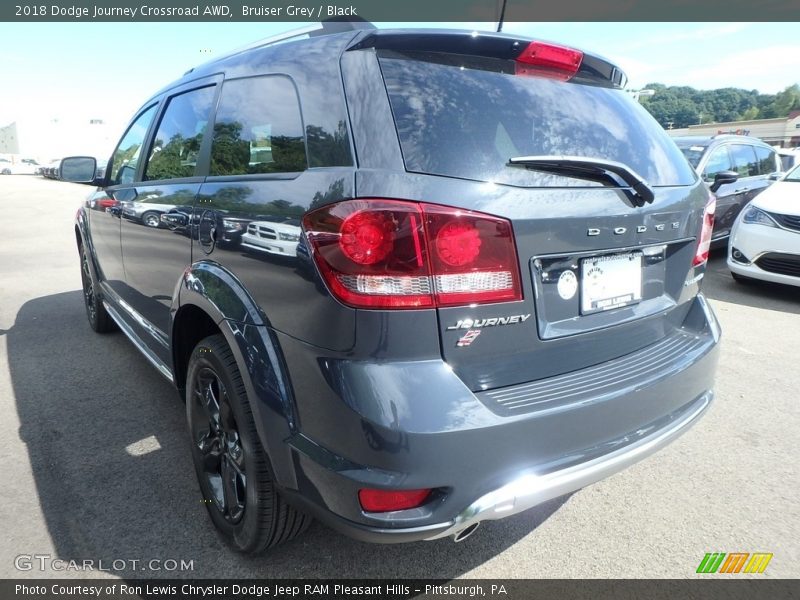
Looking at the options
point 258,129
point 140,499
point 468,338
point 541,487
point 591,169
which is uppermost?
point 258,129

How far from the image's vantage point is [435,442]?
1.48 meters

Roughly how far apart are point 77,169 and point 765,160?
975 centimetres

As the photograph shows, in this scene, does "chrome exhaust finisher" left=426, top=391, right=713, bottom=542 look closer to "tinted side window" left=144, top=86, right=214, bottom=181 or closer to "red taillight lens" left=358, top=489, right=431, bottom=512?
"red taillight lens" left=358, top=489, right=431, bottom=512

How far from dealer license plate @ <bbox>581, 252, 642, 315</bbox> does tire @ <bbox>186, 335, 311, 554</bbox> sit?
1.19m

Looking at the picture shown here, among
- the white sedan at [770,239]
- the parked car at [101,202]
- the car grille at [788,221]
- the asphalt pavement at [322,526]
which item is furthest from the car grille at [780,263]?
the parked car at [101,202]

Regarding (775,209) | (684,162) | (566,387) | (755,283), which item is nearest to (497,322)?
(566,387)

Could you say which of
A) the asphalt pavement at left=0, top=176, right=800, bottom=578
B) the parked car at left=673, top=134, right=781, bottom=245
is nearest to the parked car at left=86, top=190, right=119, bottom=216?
the asphalt pavement at left=0, top=176, right=800, bottom=578

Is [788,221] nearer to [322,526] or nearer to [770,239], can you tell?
[770,239]

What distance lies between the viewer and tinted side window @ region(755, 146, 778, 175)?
28.7 feet

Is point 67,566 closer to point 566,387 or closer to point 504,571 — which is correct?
point 504,571

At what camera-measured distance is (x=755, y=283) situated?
22.2 ft

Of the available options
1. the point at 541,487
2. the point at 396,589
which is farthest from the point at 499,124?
the point at 396,589

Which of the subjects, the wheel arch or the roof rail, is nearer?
the wheel arch

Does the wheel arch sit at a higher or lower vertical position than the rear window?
lower
